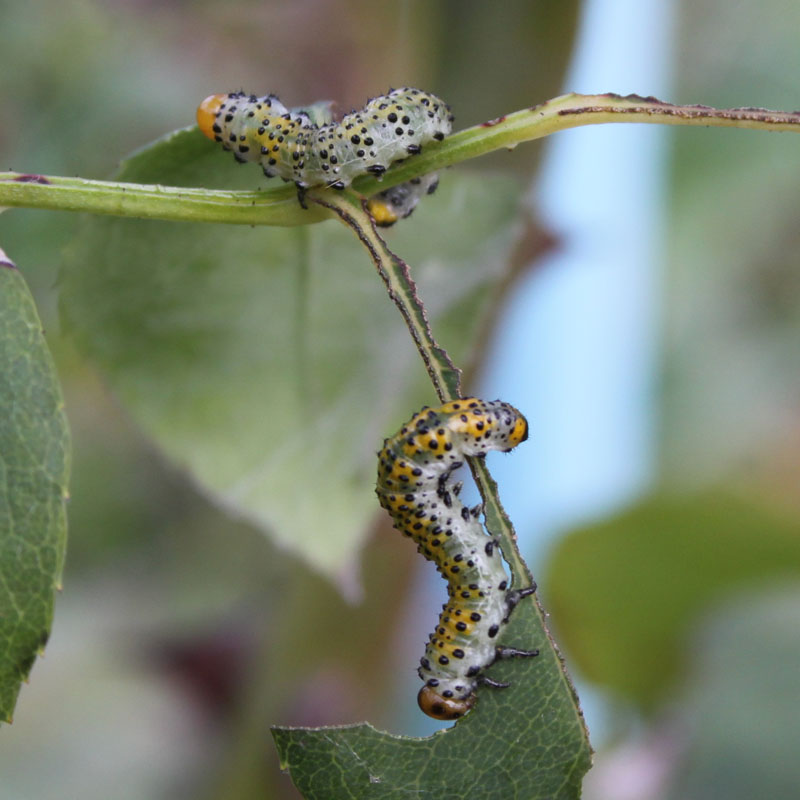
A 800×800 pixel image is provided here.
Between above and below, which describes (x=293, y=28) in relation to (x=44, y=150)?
above

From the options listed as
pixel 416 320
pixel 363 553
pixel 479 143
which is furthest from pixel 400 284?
pixel 363 553

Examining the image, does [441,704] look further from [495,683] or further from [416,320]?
[416,320]

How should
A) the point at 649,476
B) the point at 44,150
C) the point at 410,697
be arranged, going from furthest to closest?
the point at 649,476
the point at 410,697
the point at 44,150

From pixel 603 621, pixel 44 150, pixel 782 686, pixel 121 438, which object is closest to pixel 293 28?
pixel 44 150

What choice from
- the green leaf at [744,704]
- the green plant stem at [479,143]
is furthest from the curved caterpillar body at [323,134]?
the green leaf at [744,704]

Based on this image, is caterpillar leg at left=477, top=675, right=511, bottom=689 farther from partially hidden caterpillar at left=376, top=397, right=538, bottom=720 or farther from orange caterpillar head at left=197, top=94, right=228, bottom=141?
orange caterpillar head at left=197, top=94, right=228, bottom=141

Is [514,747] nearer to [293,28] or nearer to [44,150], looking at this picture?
[44,150]

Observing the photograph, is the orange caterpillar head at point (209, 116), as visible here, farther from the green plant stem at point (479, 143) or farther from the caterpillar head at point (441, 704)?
the caterpillar head at point (441, 704)
